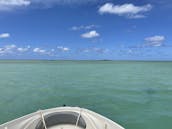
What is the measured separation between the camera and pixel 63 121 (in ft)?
21.6

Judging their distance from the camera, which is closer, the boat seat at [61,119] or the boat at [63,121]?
the boat at [63,121]

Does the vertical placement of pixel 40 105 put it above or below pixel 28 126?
below

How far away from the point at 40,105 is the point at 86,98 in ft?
11.6

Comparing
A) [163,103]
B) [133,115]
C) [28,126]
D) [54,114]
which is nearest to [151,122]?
[133,115]

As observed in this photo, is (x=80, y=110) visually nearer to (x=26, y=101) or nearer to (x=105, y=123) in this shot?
(x=105, y=123)

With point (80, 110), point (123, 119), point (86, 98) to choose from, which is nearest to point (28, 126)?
point (80, 110)

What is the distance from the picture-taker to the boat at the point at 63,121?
614cm

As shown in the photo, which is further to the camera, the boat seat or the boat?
the boat seat

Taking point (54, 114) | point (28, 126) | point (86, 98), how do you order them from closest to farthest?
1. point (28, 126)
2. point (54, 114)
3. point (86, 98)

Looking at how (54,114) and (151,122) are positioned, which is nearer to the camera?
(54,114)

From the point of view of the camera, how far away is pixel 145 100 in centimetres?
1423

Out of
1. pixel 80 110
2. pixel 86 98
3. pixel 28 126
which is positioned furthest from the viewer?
pixel 86 98

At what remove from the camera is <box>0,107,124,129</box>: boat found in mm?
6137

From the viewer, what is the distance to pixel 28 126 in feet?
19.9
